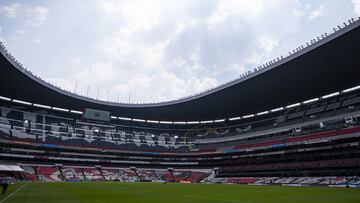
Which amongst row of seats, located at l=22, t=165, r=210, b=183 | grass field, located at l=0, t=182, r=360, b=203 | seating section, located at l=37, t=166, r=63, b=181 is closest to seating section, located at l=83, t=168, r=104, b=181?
row of seats, located at l=22, t=165, r=210, b=183

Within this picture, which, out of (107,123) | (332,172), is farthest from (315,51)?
(107,123)

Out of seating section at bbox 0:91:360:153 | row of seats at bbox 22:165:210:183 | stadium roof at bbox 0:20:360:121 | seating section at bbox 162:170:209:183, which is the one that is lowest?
seating section at bbox 162:170:209:183

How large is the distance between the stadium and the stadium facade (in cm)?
24

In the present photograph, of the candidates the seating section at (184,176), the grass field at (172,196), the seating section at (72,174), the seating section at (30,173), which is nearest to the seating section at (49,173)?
the seating section at (30,173)

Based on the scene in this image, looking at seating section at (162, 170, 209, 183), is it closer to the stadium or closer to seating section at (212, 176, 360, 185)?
the stadium

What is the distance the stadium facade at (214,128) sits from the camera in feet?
161

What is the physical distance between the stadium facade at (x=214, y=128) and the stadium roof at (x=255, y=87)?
0.18 m

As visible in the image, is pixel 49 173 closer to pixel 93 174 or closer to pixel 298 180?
pixel 93 174

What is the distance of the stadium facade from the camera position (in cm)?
4909

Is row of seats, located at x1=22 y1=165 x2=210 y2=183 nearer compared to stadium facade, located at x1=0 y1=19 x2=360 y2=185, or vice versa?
stadium facade, located at x1=0 y1=19 x2=360 y2=185

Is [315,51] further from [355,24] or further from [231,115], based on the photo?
[231,115]

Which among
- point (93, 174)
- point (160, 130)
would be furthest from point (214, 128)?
point (93, 174)

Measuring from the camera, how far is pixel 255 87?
5703 centimetres

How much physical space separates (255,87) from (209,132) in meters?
36.1
